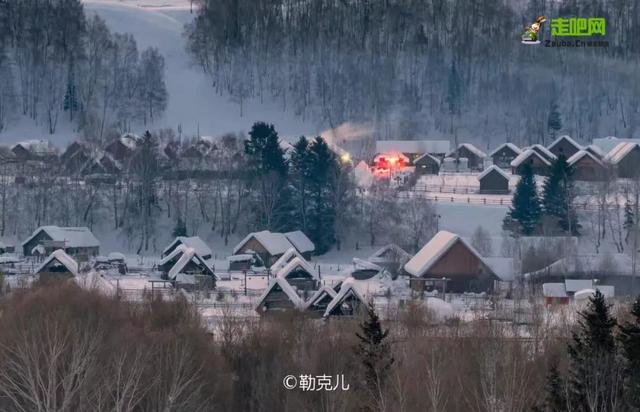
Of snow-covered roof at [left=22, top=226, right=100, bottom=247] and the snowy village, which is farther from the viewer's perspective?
snow-covered roof at [left=22, top=226, right=100, bottom=247]

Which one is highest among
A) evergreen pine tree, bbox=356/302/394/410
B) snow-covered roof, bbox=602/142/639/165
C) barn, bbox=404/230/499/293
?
snow-covered roof, bbox=602/142/639/165

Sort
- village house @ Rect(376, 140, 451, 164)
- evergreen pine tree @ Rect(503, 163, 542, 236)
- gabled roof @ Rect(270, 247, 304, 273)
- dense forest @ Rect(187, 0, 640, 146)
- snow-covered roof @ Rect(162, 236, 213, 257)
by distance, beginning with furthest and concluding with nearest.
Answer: dense forest @ Rect(187, 0, 640, 146), village house @ Rect(376, 140, 451, 164), evergreen pine tree @ Rect(503, 163, 542, 236), snow-covered roof @ Rect(162, 236, 213, 257), gabled roof @ Rect(270, 247, 304, 273)

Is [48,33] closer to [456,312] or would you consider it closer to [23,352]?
[456,312]

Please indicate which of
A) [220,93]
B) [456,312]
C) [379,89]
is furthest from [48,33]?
[456,312]


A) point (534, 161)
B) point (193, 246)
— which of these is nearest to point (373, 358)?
point (193, 246)

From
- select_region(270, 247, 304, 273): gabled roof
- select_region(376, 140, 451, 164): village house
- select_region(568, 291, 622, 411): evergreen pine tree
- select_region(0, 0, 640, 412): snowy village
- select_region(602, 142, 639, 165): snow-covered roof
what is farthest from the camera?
select_region(376, 140, 451, 164): village house

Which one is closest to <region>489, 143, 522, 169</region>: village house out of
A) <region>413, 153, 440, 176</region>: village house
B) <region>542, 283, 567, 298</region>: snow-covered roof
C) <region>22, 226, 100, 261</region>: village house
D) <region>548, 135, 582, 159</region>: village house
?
<region>548, 135, 582, 159</region>: village house

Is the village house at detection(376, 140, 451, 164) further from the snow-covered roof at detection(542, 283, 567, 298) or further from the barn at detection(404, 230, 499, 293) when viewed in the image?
the snow-covered roof at detection(542, 283, 567, 298)
